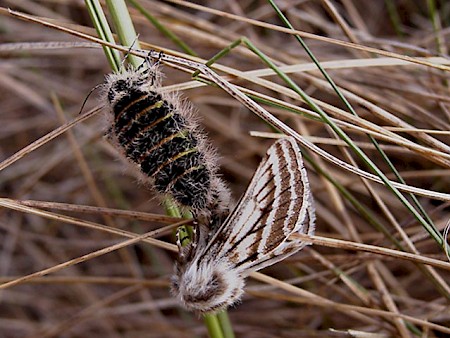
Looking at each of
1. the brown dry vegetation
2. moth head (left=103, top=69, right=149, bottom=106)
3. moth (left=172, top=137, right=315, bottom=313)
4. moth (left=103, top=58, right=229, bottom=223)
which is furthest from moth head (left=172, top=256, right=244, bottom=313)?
the brown dry vegetation

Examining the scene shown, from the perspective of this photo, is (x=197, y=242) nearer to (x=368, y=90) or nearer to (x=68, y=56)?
(x=368, y=90)

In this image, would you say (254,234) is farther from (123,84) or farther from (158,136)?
(123,84)

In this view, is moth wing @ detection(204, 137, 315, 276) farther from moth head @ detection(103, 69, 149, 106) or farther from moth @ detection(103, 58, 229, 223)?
moth head @ detection(103, 69, 149, 106)

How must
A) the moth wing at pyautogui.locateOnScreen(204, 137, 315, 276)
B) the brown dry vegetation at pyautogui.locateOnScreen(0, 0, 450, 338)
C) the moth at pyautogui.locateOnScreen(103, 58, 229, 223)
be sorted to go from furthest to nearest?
1. the brown dry vegetation at pyautogui.locateOnScreen(0, 0, 450, 338)
2. the moth at pyautogui.locateOnScreen(103, 58, 229, 223)
3. the moth wing at pyautogui.locateOnScreen(204, 137, 315, 276)

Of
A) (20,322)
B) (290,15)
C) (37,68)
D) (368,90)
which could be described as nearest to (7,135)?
(37,68)

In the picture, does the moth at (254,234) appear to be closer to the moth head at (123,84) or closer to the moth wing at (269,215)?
the moth wing at (269,215)

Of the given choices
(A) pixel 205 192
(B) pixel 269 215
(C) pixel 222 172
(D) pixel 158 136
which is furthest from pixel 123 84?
(C) pixel 222 172
